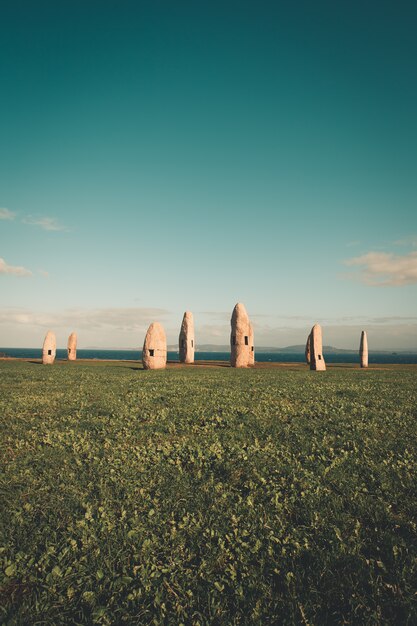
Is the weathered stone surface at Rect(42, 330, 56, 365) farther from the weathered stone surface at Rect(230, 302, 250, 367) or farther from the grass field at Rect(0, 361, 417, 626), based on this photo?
the grass field at Rect(0, 361, 417, 626)

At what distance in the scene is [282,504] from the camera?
6.03 m

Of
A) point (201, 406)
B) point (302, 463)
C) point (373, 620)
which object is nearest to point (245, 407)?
point (201, 406)

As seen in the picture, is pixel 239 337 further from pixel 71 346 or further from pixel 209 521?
pixel 209 521

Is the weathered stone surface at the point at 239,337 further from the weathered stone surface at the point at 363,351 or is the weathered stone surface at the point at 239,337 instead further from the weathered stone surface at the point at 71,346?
the weathered stone surface at the point at 71,346

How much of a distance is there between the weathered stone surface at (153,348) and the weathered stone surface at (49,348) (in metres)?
12.6

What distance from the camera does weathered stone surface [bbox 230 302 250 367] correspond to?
35.5m

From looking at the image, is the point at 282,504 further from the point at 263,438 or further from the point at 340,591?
the point at 263,438

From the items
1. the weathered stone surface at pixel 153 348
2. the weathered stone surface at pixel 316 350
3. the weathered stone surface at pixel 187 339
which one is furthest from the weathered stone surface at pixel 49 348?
the weathered stone surface at pixel 316 350

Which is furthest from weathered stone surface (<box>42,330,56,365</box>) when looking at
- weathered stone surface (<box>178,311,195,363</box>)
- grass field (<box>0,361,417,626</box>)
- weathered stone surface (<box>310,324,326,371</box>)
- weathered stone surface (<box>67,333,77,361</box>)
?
grass field (<box>0,361,417,626</box>)

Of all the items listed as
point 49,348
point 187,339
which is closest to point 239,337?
point 187,339

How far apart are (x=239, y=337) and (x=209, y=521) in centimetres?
3048

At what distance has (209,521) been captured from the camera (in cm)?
562

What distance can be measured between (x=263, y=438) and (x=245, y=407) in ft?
10.5

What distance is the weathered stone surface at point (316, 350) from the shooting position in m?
33.5
